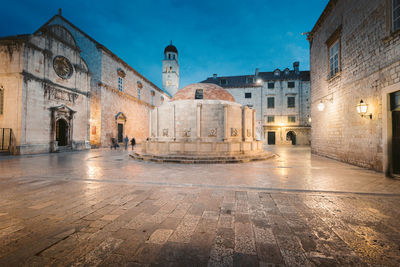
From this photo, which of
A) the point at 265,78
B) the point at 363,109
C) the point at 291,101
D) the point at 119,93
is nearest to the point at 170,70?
the point at 119,93

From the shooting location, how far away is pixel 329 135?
11.5 m

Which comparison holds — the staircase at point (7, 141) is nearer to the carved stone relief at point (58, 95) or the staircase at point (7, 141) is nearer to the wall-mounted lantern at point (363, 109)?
the carved stone relief at point (58, 95)

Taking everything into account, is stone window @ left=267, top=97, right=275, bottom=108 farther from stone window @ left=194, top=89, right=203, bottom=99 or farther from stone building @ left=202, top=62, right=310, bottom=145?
stone window @ left=194, top=89, right=203, bottom=99

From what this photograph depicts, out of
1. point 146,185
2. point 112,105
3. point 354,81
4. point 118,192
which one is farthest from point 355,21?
point 112,105

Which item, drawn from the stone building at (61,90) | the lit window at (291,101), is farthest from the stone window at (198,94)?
the lit window at (291,101)

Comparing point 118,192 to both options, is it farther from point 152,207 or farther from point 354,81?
point 354,81

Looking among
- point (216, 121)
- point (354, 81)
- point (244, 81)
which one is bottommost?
point (216, 121)

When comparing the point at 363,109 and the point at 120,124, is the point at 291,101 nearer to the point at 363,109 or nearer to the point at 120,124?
the point at 363,109

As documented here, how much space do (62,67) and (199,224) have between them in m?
21.0

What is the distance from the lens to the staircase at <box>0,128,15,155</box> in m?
12.8

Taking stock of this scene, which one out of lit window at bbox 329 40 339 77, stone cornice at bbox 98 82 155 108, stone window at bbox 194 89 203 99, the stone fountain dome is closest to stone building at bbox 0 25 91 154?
stone cornice at bbox 98 82 155 108

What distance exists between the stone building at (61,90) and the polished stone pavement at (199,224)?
1181 centimetres

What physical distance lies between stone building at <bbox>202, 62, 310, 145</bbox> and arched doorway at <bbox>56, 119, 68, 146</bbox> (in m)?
25.7

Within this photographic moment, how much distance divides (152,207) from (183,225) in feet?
3.45
